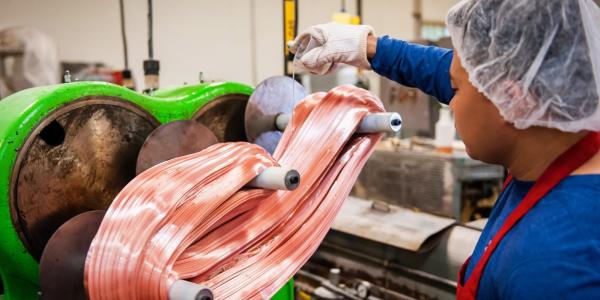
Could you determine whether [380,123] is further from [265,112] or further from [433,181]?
[433,181]

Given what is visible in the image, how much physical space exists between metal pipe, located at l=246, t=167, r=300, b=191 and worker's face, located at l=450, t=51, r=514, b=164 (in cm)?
28

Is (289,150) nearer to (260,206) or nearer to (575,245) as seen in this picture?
(260,206)

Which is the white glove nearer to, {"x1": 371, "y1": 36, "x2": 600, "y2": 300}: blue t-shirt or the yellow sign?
the yellow sign

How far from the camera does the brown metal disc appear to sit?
0.75 m

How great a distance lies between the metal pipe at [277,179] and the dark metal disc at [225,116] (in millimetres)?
352

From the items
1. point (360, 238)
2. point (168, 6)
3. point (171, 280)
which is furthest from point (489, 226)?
point (168, 6)

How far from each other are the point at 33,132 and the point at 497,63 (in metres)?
0.73

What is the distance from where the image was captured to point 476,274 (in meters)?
0.75

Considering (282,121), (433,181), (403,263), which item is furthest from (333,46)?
(433,181)

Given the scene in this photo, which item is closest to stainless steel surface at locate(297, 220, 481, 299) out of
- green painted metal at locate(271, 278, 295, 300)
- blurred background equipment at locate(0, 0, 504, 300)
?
blurred background equipment at locate(0, 0, 504, 300)

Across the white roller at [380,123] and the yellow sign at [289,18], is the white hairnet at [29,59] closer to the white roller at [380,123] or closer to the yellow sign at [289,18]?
the yellow sign at [289,18]

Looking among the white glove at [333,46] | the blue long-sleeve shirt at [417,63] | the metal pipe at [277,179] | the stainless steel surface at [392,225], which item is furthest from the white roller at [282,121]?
the stainless steel surface at [392,225]

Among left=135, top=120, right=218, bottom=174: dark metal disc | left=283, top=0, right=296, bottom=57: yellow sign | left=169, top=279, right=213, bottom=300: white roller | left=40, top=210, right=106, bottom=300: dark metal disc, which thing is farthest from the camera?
left=283, top=0, right=296, bottom=57: yellow sign

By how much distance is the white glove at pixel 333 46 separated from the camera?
103 cm
